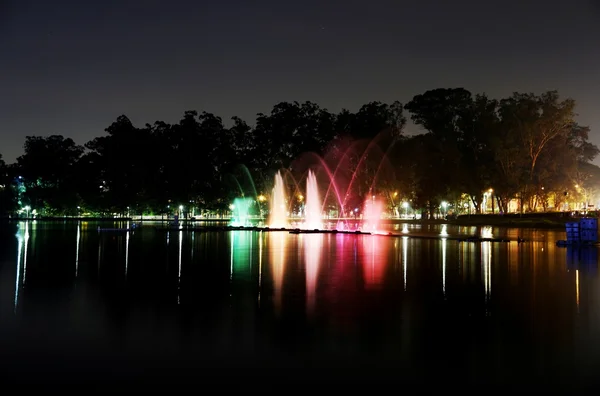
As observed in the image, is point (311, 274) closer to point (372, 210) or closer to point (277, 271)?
point (277, 271)

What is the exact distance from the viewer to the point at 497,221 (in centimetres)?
6712

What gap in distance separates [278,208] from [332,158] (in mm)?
16045

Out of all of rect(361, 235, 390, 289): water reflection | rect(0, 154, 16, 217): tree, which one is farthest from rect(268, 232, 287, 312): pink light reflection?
rect(0, 154, 16, 217): tree

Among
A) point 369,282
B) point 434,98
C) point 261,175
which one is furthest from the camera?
point 261,175

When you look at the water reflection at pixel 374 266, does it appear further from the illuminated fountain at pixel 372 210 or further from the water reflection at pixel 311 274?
the illuminated fountain at pixel 372 210

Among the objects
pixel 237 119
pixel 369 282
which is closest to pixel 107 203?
pixel 237 119

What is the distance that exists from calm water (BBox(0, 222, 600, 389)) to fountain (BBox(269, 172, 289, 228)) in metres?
42.9

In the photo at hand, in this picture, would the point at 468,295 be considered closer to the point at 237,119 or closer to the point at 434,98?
the point at 434,98

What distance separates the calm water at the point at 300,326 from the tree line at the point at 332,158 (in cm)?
5469

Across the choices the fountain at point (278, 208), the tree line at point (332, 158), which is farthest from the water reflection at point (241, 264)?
the tree line at point (332, 158)

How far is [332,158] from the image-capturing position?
3059 inches

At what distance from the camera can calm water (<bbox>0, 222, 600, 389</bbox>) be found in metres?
6.97

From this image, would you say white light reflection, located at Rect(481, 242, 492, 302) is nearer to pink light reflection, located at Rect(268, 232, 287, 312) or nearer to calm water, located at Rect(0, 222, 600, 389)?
calm water, located at Rect(0, 222, 600, 389)

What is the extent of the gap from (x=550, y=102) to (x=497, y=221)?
54.0 feet
